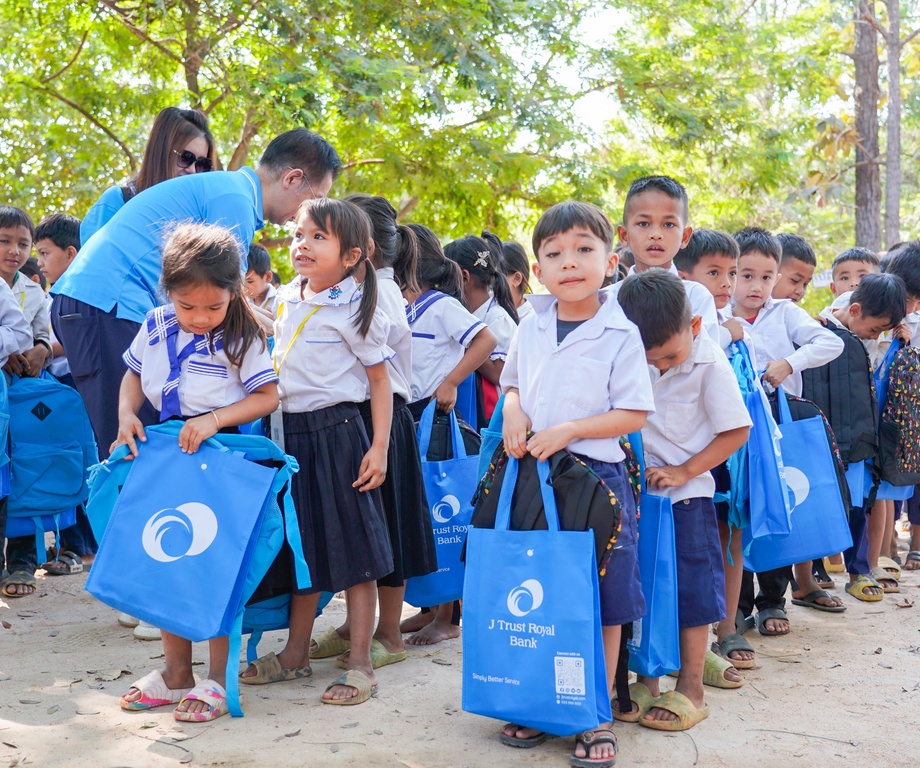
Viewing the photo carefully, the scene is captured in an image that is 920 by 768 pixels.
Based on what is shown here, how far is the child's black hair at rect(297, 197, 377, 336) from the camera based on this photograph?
315 cm

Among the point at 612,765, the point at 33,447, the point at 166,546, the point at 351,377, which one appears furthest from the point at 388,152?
the point at 612,765

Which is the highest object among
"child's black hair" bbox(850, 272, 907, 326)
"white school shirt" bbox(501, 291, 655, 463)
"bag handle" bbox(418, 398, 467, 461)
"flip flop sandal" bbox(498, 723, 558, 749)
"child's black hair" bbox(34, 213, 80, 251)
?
"child's black hair" bbox(34, 213, 80, 251)

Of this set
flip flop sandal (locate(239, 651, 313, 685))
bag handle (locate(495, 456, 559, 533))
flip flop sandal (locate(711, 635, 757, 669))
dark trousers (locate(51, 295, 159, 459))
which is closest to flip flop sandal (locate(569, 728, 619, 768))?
bag handle (locate(495, 456, 559, 533))

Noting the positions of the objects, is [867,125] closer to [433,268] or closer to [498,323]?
[498,323]

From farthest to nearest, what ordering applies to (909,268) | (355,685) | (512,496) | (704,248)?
(909,268)
(704,248)
(355,685)
(512,496)

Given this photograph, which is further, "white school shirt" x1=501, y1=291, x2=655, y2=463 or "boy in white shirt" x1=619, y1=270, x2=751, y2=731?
"boy in white shirt" x1=619, y1=270, x2=751, y2=731

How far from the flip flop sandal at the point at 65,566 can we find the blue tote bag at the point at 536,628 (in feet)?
10.9

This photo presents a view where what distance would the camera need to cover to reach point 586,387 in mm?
2631

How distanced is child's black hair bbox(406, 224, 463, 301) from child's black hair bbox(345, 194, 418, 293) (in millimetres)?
145

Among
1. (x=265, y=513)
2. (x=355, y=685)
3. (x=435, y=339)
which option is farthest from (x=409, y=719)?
(x=435, y=339)

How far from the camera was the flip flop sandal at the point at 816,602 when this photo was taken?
4.39 metres

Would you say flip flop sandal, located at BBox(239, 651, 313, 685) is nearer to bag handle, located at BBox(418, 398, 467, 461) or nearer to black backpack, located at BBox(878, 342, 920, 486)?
bag handle, located at BBox(418, 398, 467, 461)

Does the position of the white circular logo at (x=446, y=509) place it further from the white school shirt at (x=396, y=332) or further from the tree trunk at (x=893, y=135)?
the tree trunk at (x=893, y=135)

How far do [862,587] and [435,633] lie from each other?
230cm
